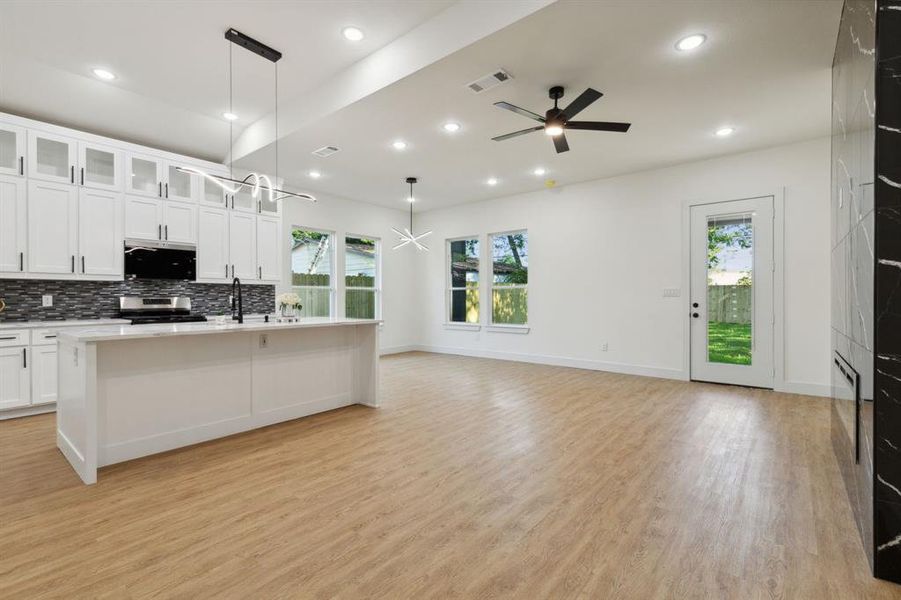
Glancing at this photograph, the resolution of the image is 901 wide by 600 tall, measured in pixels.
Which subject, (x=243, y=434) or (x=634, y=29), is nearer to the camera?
(x=634, y=29)

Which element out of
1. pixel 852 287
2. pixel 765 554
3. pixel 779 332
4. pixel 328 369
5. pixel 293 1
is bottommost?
pixel 765 554

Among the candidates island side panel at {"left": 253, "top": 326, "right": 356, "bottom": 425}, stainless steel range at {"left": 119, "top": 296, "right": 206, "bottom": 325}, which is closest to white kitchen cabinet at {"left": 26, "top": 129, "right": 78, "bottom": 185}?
stainless steel range at {"left": 119, "top": 296, "right": 206, "bottom": 325}

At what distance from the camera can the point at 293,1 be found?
10.3 feet

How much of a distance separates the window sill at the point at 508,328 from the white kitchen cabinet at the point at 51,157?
6.46 metres

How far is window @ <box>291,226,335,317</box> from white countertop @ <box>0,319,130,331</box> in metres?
2.67

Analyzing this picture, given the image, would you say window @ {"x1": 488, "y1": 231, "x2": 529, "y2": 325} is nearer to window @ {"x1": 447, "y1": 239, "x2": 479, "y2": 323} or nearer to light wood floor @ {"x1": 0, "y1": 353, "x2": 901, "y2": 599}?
window @ {"x1": 447, "y1": 239, "x2": 479, "y2": 323}

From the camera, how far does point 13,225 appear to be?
169 inches

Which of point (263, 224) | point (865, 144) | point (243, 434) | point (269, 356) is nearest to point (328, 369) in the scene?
point (269, 356)

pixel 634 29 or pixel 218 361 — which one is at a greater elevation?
pixel 634 29

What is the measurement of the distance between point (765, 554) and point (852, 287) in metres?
1.60

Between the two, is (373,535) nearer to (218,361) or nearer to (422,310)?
(218,361)

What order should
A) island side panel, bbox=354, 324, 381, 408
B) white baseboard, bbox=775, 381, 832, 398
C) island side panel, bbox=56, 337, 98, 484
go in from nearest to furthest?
island side panel, bbox=56, 337, 98, 484
island side panel, bbox=354, 324, 381, 408
white baseboard, bbox=775, 381, 832, 398

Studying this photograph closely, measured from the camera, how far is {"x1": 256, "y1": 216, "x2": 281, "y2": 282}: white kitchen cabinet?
6.29m

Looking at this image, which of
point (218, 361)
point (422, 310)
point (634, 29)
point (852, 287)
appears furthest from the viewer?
point (422, 310)
